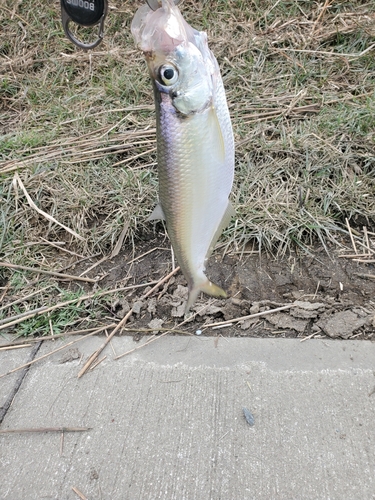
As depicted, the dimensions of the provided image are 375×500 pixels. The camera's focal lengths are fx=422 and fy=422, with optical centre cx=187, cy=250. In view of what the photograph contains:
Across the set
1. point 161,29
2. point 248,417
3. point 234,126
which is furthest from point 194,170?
point 234,126

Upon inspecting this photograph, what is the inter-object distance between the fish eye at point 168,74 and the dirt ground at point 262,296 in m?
1.42

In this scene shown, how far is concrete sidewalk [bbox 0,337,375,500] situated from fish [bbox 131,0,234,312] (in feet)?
2.98

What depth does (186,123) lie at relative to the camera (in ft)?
3.79

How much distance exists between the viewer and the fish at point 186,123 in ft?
3.55

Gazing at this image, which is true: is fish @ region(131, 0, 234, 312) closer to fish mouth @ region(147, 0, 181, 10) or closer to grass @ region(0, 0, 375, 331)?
fish mouth @ region(147, 0, 181, 10)

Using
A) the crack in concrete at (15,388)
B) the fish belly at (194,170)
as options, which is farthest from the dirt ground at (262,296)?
the fish belly at (194,170)

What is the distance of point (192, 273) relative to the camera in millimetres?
1401

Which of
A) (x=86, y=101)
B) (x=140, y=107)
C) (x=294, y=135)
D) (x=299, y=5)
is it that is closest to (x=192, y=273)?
(x=294, y=135)

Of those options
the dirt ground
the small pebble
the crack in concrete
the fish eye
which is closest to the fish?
the fish eye

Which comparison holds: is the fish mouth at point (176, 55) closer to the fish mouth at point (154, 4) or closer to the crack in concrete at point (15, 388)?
the fish mouth at point (154, 4)

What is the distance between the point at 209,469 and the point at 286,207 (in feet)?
5.24

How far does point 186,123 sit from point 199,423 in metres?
1.27

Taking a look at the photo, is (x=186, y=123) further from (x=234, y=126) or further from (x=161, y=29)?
(x=234, y=126)

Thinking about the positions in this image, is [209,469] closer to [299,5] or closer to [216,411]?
[216,411]
